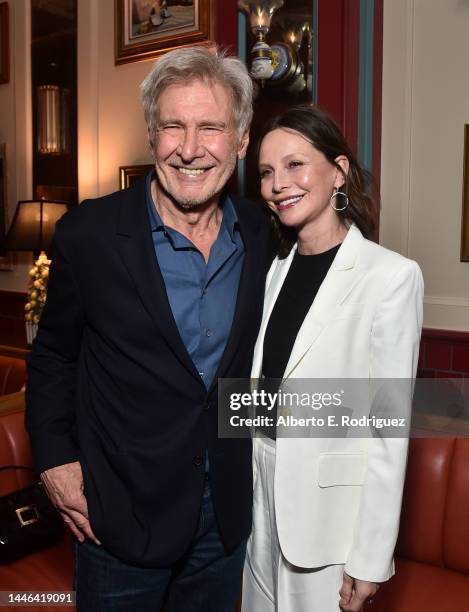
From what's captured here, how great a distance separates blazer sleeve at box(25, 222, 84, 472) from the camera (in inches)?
58.7

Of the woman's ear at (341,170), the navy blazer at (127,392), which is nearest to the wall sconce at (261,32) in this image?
the woman's ear at (341,170)

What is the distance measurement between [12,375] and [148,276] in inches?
102

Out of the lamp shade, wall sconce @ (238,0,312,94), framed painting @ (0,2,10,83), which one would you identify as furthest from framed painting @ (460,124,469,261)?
framed painting @ (0,2,10,83)

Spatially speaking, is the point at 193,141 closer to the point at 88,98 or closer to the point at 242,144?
the point at 242,144

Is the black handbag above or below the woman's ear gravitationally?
below

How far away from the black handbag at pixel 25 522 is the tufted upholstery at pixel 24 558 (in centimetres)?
5

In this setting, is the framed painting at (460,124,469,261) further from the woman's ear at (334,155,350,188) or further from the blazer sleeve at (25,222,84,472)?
the blazer sleeve at (25,222,84,472)

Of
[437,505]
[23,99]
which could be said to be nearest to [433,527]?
[437,505]

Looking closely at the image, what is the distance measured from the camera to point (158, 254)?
1527 mm

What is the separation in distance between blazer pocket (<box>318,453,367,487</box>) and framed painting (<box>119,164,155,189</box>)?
2.82 m

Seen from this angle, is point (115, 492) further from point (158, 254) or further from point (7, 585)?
point (7, 585)

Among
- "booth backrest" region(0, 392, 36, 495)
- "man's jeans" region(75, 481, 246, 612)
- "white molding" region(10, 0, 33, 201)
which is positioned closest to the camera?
"man's jeans" region(75, 481, 246, 612)

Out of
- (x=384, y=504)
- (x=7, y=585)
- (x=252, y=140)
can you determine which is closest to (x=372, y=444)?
(x=384, y=504)

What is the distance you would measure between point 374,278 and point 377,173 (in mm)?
1435
